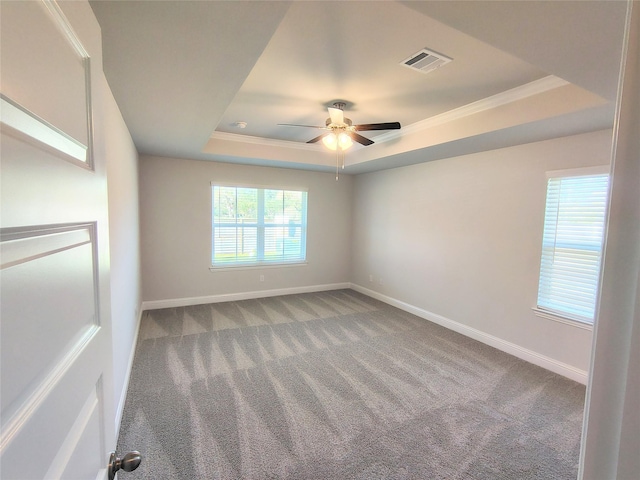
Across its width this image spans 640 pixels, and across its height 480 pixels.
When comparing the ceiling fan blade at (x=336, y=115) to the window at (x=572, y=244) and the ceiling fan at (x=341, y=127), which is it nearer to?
the ceiling fan at (x=341, y=127)

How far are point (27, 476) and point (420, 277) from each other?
460 centimetres

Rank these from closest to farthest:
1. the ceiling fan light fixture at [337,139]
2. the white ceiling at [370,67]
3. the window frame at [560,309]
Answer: the white ceiling at [370,67] → the window frame at [560,309] → the ceiling fan light fixture at [337,139]

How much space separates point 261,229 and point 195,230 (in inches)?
43.1

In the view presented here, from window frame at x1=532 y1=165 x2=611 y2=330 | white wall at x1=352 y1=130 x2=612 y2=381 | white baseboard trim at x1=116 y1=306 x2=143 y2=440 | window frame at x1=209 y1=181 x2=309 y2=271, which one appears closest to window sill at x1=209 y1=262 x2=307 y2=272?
window frame at x1=209 y1=181 x2=309 y2=271

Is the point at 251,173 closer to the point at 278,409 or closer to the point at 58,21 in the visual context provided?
the point at 278,409

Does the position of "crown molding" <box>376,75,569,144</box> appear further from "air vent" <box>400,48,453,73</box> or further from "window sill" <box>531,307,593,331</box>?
"window sill" <box>531,307,593,331</box>

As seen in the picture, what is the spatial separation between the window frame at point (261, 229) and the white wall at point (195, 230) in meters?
0.06

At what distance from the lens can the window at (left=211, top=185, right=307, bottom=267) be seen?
4.99m

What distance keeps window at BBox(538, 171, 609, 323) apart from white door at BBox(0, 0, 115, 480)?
3695mm

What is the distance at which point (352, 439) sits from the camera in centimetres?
204

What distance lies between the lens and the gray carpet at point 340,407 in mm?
1854

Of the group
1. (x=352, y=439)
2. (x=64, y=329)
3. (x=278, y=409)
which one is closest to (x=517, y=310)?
(x=352, y=439)

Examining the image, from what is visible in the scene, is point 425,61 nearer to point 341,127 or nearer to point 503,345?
point 341,127

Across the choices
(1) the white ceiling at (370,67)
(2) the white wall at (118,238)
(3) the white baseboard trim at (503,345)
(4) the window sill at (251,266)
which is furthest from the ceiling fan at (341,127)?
(4) the window sill at (251,266)
